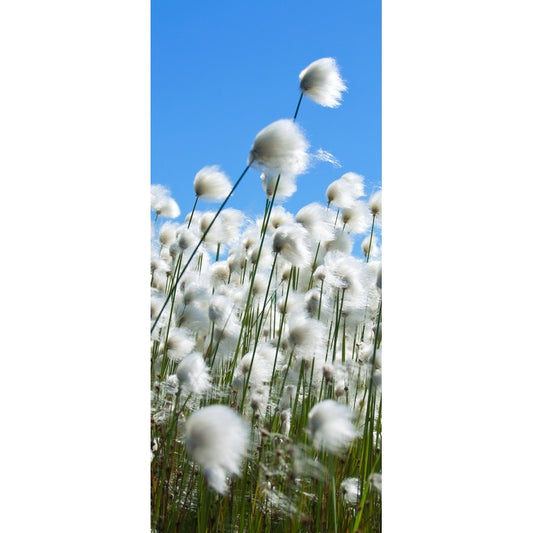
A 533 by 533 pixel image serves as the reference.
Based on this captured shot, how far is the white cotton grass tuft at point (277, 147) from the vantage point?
4.76 feet

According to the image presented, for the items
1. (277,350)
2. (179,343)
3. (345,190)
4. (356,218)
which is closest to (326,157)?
(345,190)

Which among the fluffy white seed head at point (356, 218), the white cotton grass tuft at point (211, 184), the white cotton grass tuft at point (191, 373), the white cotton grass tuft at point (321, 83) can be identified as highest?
the white cotton grass tuft at point (321, 83)

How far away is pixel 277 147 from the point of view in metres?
1.45

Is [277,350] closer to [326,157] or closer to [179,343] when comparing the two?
[179,343]

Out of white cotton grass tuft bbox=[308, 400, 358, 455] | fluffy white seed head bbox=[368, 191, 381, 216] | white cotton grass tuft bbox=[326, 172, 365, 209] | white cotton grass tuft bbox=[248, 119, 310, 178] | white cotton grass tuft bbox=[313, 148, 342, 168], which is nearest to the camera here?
white cotton grass tuft bbox=[308, 400, 358, 455]

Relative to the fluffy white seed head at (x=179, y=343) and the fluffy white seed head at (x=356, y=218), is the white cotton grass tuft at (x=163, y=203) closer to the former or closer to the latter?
the fluffy white seed head at (x=179, y=343)

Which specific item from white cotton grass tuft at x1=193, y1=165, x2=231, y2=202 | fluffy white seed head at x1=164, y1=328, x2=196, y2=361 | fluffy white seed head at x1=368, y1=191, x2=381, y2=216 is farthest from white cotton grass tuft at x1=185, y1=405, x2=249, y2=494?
fluffy white seed head at x1=368, y1=191, x2=381, y2=216

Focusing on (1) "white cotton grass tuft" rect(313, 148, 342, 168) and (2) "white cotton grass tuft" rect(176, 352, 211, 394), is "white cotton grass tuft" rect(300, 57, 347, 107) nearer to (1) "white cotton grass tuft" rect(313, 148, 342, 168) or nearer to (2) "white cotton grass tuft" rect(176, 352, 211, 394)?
(1) "white cotton grass tuft" rect(313, 148, 342, 168)

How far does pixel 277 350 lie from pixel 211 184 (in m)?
0.46

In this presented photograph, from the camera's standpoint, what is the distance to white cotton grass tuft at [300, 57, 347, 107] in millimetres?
1638

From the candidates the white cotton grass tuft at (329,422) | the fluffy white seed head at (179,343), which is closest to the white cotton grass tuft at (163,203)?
the fluffy white seed head at (179,343)
